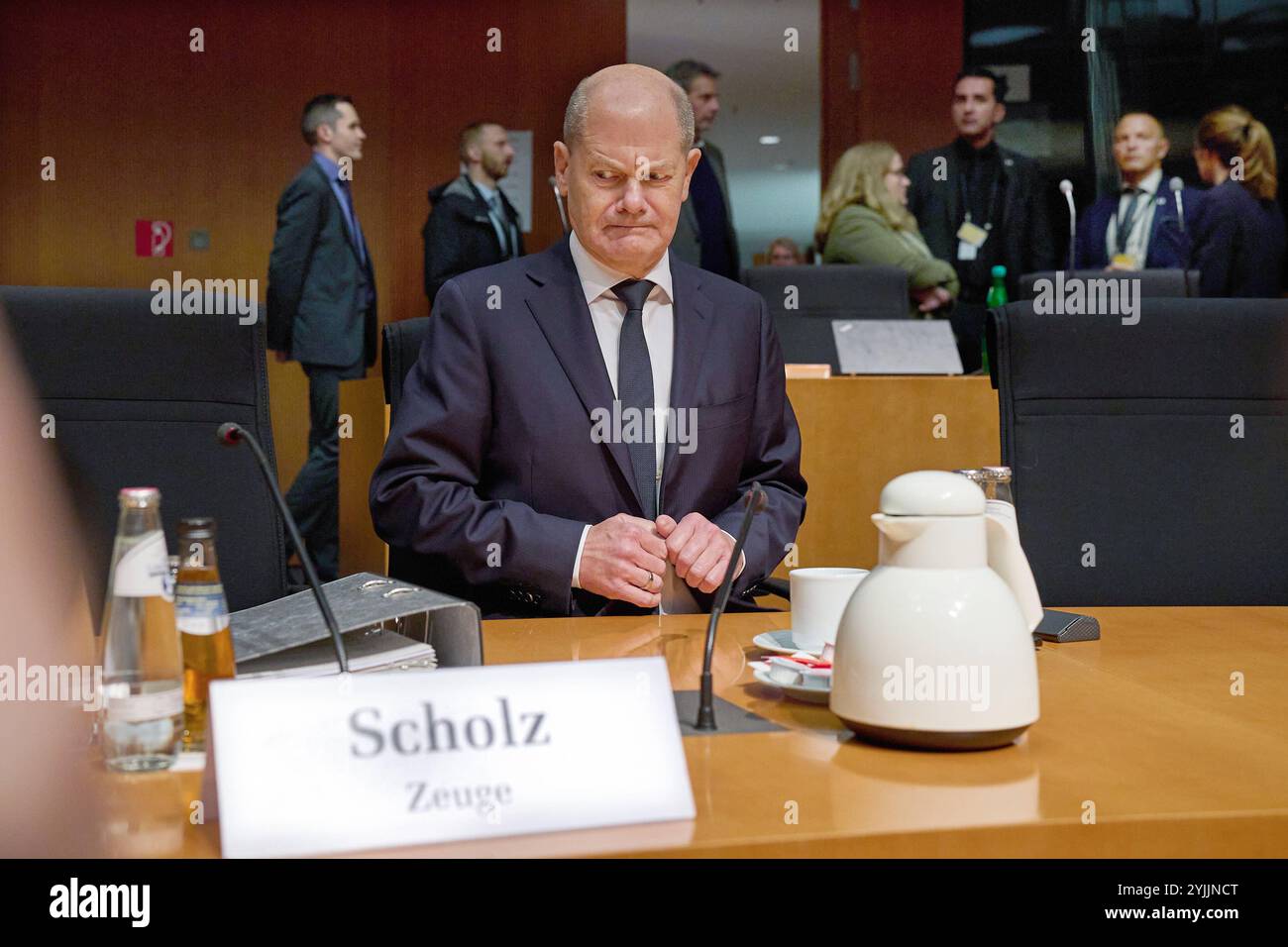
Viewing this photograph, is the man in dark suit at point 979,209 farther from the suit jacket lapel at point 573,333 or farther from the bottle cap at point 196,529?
the bottle cap at point 196,529

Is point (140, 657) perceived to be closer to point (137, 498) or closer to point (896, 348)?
point (137, 498)

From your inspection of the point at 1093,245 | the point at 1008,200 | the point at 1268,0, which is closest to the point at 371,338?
the point at 1008,200

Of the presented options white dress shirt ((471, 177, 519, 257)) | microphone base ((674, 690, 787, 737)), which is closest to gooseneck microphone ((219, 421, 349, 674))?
microphone base ((674, 690, 787, 737))

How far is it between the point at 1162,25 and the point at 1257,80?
505mm

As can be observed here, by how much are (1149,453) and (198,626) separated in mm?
1365

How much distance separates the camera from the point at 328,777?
65 centimetres

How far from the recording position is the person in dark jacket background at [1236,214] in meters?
4.64

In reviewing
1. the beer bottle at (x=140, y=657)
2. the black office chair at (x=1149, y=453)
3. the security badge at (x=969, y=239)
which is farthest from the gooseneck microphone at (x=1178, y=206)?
the beer bottle at (x=140, y=657)

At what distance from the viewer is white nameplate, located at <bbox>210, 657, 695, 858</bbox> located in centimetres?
64

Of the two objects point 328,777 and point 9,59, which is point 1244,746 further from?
point 9,59

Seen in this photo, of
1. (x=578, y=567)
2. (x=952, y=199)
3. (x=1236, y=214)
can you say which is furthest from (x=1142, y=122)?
(x=578, y=567)

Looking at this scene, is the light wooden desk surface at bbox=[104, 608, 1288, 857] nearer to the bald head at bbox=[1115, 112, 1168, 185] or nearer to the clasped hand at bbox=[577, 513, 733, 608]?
the clasped hand at bbox=[577, 513, 733, 608]

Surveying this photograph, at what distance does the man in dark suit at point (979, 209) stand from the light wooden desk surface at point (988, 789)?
4117 mm

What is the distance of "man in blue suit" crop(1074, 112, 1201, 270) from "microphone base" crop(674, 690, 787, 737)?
164 inches
